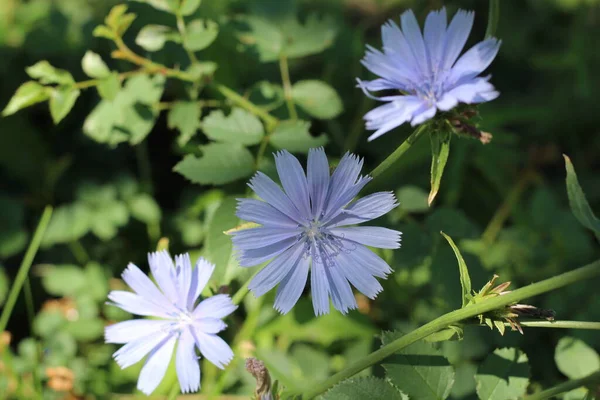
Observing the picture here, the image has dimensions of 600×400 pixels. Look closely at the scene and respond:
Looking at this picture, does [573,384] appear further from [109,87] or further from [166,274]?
[109,87]

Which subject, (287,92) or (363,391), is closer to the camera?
(363,391)

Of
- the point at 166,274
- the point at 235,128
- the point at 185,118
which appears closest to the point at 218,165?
the point at 235,128

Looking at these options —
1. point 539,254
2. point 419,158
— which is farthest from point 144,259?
point 539,254

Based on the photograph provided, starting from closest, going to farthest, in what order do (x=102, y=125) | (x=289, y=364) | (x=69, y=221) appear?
(x=102, y=125), (x=289, y=364), (x=69, y=221)

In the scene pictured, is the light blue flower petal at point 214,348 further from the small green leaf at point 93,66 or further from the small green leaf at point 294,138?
the small green leaf at point 93,66

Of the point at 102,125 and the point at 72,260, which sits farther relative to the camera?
the point at 72,260

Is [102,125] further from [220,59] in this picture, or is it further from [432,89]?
[432,89]

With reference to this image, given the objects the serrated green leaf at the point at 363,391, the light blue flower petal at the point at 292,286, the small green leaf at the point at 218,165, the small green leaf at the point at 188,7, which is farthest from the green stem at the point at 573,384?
the small green leaf at the point at 188,7
